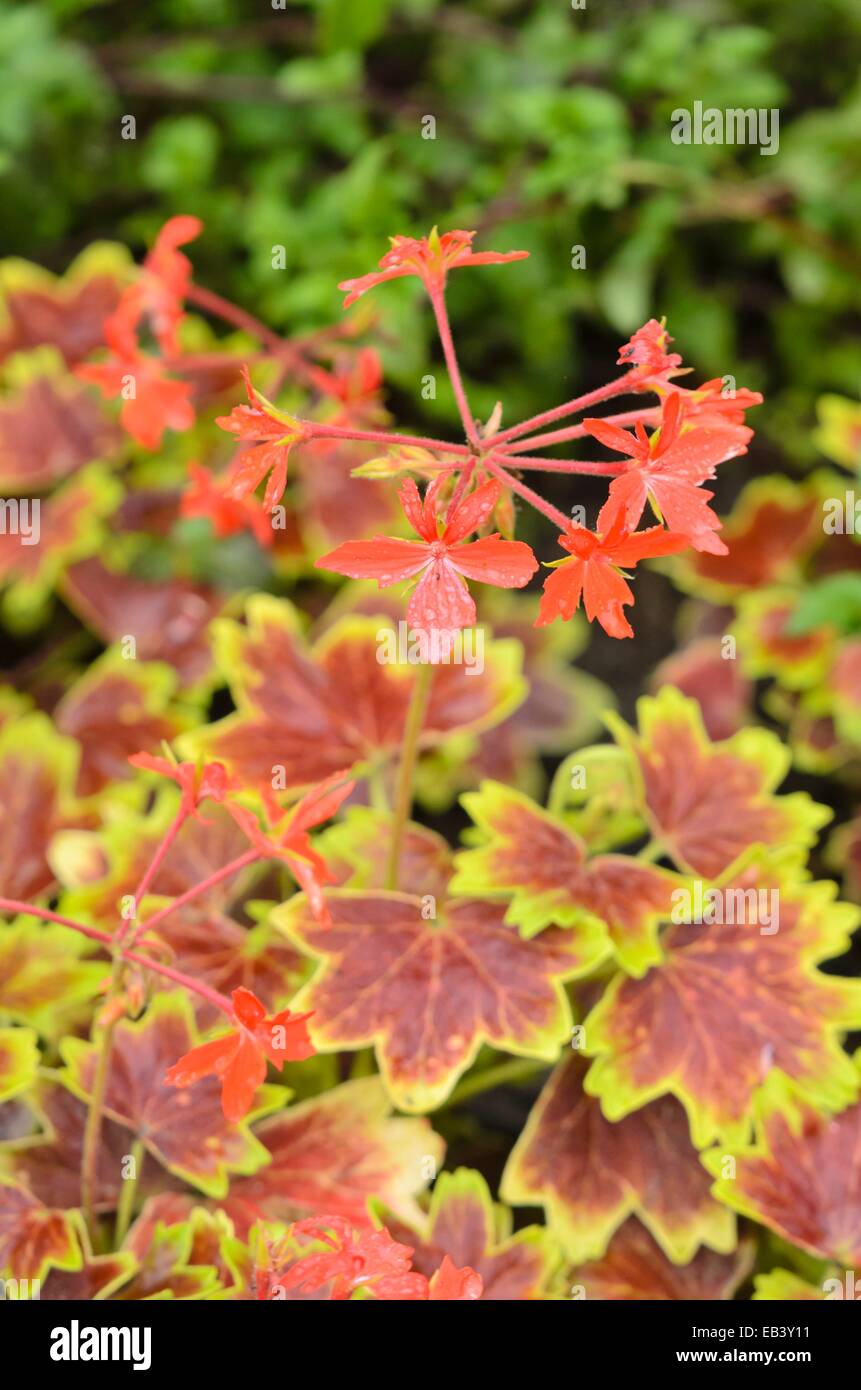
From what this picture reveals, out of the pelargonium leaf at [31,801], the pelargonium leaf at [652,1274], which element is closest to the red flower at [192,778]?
the pelargonium leaf at [31,801]

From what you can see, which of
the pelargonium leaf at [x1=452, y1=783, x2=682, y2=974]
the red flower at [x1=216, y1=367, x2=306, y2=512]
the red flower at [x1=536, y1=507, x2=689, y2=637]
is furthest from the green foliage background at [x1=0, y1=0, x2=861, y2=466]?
the red flower at [x1=536, y1=507, x2=689, y2=637]

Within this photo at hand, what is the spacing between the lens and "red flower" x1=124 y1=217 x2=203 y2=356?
1.49m

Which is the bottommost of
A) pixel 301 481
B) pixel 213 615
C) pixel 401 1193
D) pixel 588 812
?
pixel 401 1193

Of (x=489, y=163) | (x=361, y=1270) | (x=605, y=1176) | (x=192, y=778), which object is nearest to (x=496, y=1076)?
(x=605, y=1176)

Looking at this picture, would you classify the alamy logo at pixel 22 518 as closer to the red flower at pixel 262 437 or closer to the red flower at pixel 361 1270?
the red flower at pixel 262 437

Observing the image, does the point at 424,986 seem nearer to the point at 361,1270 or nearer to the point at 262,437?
the point at 361,1270

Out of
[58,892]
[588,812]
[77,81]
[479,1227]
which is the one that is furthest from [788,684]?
[77,81]

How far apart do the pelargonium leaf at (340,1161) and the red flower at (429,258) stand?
2.72ft

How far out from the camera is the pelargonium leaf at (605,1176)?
4.22 feet

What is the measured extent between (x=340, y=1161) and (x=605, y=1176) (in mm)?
283

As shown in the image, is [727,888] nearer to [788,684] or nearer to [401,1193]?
[401,1193]

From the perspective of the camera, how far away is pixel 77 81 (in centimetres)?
219

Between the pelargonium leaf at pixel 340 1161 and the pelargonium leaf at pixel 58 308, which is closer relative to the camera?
the pelargonium leaf at pixel 340 1161

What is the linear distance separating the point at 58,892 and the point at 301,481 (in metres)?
0.79
